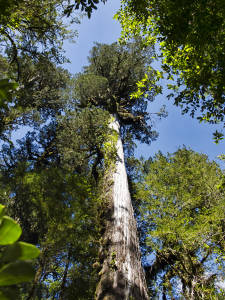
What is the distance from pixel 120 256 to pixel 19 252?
3.08m

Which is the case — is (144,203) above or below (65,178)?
above

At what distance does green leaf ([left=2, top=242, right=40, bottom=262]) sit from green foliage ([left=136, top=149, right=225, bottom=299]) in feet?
16.4

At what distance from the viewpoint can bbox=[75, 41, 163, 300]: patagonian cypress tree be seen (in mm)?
2812

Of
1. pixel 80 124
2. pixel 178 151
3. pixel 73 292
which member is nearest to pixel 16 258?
pixel 73 292

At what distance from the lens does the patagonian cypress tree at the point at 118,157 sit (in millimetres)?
2812

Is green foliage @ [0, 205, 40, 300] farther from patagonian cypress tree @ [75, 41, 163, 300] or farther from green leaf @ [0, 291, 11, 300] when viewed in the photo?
patagonian cypress tree @ [75, 41, 163, 300]

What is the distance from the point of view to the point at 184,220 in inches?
264

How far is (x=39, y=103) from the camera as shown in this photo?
32.6 ft

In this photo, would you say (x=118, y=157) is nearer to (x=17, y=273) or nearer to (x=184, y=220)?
(x=184, y=220)

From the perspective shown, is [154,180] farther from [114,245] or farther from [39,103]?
[39,103]

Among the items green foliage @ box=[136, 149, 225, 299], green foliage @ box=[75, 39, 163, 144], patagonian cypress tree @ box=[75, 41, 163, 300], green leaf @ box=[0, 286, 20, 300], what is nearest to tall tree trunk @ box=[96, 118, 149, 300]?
patagonian cypress tree @ box=[75, 41, 163, 300]

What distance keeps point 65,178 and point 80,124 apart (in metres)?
5.14

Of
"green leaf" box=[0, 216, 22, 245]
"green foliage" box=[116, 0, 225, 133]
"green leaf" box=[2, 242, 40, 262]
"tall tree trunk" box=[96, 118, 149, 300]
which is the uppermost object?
"green foliage" box=[116, 0, 225, 133]

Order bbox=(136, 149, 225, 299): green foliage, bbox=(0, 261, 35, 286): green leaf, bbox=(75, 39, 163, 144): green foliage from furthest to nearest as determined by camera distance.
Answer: bbox=(75, 39, 163, 144): green foliage < bbox=(136, 149, 225, 299): green foliage < bbox=(0, 261, 35, 286): green leaf
